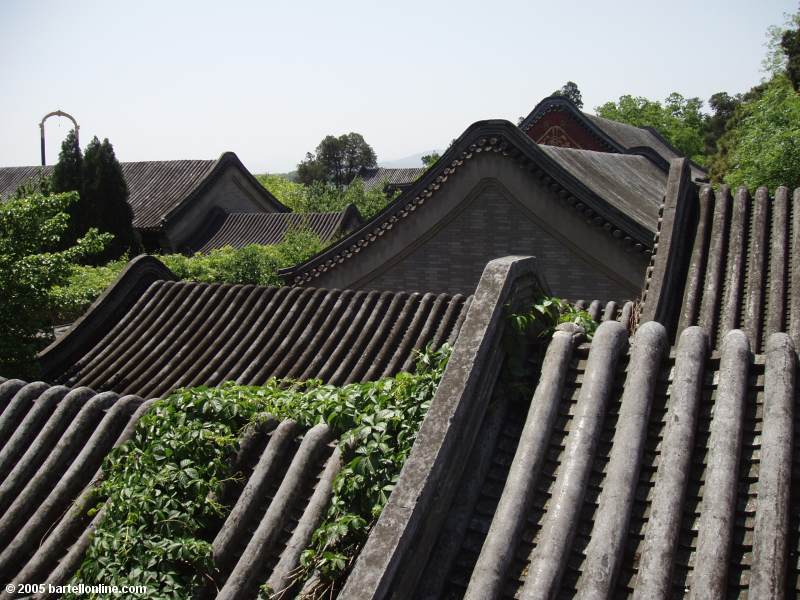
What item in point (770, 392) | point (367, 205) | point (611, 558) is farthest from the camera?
point (367, 205)

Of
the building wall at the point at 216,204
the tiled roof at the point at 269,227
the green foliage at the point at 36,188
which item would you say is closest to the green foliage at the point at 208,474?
the green foliage at the point at 36,188

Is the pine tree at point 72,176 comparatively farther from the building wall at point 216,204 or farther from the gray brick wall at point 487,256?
the gray brick wall at point 487,256

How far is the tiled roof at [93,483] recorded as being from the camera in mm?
3807

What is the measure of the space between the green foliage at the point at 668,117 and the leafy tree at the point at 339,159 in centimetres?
2361

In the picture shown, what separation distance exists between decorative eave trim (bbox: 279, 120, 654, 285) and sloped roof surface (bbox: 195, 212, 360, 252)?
15589mm

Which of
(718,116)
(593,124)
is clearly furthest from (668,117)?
(593,124)

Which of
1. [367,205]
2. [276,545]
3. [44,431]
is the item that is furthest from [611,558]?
[367,205]

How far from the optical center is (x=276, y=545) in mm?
3842

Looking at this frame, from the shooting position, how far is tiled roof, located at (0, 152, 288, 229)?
3303 cm

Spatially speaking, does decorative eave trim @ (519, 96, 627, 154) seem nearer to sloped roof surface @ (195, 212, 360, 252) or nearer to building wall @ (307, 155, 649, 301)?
sloped roof surface @ (195, 212, 360, 252)

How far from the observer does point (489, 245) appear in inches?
574

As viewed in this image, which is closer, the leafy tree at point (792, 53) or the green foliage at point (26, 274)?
the green foliage at point (26, 274)

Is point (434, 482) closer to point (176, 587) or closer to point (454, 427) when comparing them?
point (454, 427)

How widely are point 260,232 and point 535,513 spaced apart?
97.6 ft
